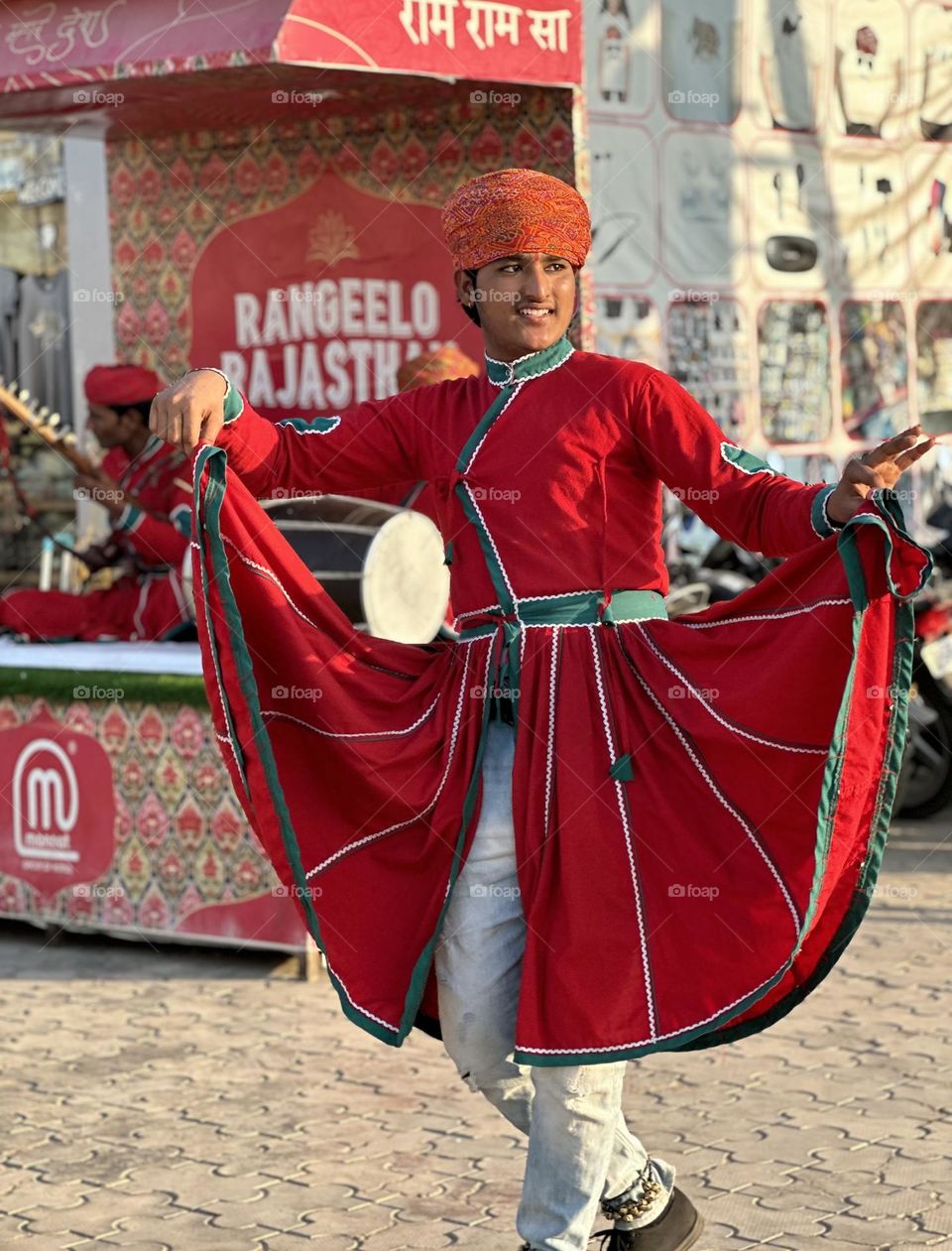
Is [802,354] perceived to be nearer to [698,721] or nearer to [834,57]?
[834,57]

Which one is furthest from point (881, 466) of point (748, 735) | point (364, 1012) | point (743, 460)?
point (364, 1012)

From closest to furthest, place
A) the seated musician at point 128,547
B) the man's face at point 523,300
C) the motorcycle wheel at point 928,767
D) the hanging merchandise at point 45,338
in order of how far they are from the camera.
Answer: the man's face at point 523,300 < the seated musician at point 128,547 < the motorcycle wheel at point 928,767 < the hanging merchandise at point 45,338

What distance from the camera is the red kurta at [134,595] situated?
6.59 m

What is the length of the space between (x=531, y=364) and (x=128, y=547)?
3773 millimetres

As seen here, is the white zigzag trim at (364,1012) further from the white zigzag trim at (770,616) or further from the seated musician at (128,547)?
the seated musician at (128,547)

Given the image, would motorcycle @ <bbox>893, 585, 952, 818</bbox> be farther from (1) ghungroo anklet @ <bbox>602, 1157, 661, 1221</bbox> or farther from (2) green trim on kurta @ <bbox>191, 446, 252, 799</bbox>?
Result: (2) green trim on kurta @ <bbox>191, 446, 252, 799</bbox>

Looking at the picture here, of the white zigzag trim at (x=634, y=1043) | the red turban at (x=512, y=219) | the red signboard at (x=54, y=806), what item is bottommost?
the red signboard at (x=54, y=806)

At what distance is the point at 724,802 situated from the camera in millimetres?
3180

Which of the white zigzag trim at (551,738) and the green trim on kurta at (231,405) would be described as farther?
the green trim on kurta at (231,405)

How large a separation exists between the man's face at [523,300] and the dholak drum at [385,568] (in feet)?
7.82

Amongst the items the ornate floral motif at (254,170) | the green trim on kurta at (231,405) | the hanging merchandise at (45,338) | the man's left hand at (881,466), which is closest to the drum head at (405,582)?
the ornate floral motif at (254,170)

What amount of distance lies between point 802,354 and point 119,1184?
422 cm

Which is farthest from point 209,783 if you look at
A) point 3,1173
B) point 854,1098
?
point 854,1098

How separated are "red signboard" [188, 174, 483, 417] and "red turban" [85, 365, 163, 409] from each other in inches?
31.1
